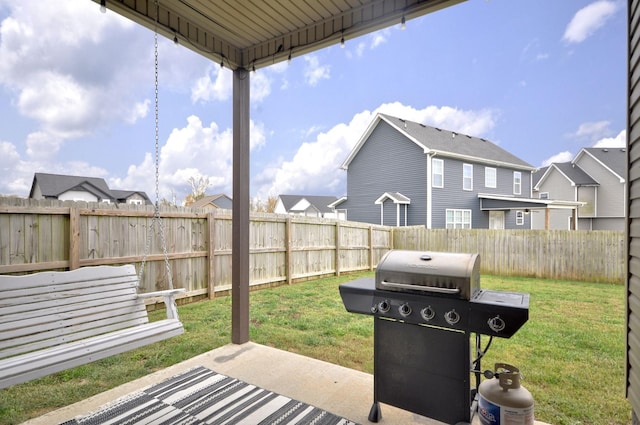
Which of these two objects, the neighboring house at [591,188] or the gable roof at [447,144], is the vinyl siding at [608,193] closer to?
the neighboring house at [591,188]

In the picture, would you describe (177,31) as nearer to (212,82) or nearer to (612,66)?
(212,82)

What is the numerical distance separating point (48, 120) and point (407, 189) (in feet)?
31.2

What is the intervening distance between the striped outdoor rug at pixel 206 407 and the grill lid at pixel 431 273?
2.92ft

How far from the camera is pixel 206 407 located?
205 centimetres

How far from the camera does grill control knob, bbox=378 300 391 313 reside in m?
1.75

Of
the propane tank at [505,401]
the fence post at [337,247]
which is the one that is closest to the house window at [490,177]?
the fence post at [337,247]

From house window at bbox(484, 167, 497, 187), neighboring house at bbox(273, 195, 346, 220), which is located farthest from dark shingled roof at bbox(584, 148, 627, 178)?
neighboring house at bbox(273, 195, 346, 220)

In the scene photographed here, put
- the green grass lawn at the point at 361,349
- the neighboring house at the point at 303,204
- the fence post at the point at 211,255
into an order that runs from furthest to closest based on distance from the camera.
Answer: the neighboring house at the point at 303,204 → the fence post at the point at 211,255 → the green grass lawn at the point at 361,349

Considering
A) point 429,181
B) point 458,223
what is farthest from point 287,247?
point 458,223

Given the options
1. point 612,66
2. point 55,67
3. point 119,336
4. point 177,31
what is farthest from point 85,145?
point 612,66

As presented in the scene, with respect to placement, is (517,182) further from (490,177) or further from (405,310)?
(405,310)

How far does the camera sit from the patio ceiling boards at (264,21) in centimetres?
228

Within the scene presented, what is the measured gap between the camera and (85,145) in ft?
19.7

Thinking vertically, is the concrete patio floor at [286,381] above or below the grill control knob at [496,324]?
below
